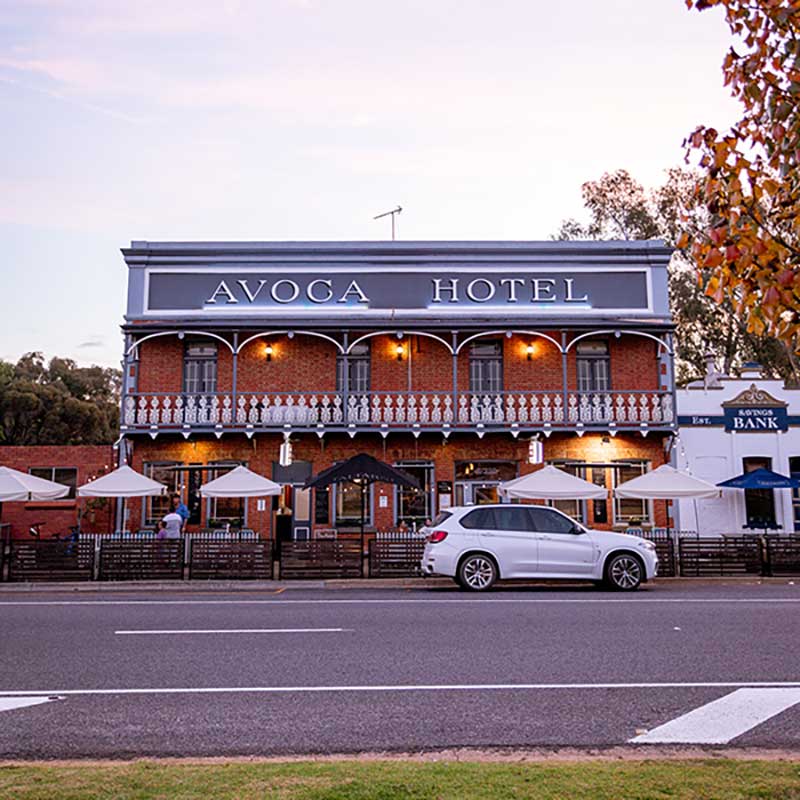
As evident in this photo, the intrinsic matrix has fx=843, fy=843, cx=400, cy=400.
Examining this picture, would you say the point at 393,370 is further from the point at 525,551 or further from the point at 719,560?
the point at 719,560

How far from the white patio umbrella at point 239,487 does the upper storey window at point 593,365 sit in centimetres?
1030

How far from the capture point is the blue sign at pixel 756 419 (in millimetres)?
24344

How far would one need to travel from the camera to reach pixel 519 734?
20.3 ft

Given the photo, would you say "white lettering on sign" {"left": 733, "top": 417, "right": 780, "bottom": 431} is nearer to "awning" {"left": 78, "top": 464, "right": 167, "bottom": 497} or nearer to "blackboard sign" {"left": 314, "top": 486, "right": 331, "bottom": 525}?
"blackboard sign" {"left": 314, "top": 486, "right": 331, "bottom": 525}

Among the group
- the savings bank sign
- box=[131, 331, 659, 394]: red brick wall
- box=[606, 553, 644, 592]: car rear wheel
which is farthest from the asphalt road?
the savings bank sign

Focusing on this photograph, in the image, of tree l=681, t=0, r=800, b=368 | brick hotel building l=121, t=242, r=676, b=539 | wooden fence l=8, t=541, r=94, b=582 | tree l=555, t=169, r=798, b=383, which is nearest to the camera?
tree l=681, t=0, r=800, b=368

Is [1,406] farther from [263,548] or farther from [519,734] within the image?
[519,734]

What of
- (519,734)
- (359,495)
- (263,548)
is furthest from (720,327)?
(519,734)

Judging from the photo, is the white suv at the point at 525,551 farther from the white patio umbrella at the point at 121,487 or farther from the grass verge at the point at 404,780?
the grass verge at the point at 404,780

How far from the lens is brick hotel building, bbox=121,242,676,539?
77.0ft

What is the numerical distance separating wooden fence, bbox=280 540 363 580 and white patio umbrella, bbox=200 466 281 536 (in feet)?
6.52

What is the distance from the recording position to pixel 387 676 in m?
8.10

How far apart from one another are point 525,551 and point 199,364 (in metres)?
13.1

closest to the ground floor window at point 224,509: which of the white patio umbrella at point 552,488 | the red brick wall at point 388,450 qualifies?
the red brick wall at point 388,450
